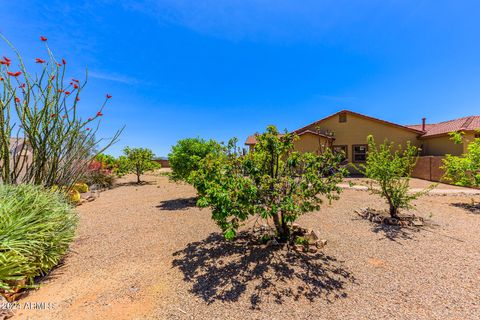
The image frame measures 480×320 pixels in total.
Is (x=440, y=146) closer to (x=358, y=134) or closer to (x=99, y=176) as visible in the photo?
(x=358, y=134)

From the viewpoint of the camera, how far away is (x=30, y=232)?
3561mm

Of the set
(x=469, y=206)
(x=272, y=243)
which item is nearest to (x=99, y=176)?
(x=272, y=243)

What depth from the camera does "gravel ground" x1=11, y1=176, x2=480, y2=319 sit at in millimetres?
2990

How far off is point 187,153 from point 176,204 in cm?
243

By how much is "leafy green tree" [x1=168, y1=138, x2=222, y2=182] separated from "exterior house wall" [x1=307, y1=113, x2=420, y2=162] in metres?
12.6

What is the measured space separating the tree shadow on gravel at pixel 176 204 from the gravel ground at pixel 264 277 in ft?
8.70

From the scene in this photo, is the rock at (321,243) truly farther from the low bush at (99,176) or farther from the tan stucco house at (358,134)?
the low bush at (99,176)

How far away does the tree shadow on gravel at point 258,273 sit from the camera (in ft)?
10.9

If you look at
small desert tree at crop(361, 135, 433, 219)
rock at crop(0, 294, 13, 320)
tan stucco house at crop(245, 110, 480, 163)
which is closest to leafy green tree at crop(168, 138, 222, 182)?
small desert tree at crop(361, 135, 433, 219)

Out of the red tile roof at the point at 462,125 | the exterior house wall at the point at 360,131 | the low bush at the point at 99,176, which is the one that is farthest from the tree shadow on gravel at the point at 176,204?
the red tile roof at the point at 462,125

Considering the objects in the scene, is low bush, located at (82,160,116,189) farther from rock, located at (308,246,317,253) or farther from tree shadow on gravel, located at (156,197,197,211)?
rock, located at (308,246,317,253)

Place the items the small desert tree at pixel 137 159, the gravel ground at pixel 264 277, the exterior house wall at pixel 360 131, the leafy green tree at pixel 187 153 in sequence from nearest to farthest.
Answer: the gravel ground at pixel 264 277, the leafy green tree at pixel 187 153, the small desert tree at pixel 137 159, the exterior house wall at pixel 360 131

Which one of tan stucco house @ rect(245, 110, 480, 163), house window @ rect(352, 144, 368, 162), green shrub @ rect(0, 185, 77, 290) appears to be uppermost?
tan stucco house @ rect(245, 110, 480, 163)

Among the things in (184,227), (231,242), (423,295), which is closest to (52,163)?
(184,227)
